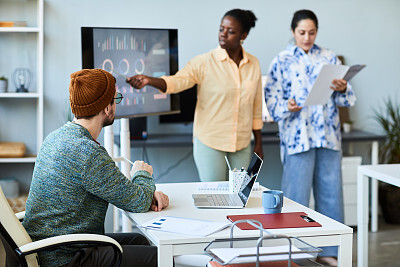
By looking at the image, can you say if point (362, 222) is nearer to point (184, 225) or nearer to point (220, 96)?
point (220, 96)

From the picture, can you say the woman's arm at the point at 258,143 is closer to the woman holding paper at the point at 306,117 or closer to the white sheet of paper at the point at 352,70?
the woman holding paper at the point at 306,117

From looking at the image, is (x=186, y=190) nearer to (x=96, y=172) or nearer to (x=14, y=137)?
(x=96, y=172)

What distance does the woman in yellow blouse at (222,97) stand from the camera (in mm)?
3203

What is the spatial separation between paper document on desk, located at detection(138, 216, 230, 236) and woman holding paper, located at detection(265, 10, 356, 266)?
1.50 metres

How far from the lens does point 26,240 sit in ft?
6.28

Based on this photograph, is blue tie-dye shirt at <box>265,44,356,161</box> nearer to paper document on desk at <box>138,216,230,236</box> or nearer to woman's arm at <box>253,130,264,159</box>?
woman's arm at <box>253,130,264,159</box>

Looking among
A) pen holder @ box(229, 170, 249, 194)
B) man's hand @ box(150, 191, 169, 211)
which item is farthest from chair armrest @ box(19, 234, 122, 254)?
pen holder @ box(229, 170, 249, 194)

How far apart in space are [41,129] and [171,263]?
293cm

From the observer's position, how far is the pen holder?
2.51 m

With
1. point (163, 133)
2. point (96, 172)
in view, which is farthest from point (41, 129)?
point (96, 172)

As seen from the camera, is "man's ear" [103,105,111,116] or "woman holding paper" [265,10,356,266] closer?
"man's ear" [103,105,111,116]

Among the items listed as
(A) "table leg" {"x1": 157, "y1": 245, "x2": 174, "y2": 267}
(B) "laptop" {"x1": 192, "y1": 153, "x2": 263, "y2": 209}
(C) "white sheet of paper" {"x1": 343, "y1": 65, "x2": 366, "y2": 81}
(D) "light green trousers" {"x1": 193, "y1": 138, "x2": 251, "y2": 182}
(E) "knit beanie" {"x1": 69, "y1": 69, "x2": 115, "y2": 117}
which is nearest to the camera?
(A) "table leg" {"x1": 157, "y1": 245, "x2": 174, "y2": 267}

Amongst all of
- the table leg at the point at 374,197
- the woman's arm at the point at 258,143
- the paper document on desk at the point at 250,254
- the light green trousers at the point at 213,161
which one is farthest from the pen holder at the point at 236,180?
the table leg at the point at 374,197

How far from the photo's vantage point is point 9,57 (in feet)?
14.9
